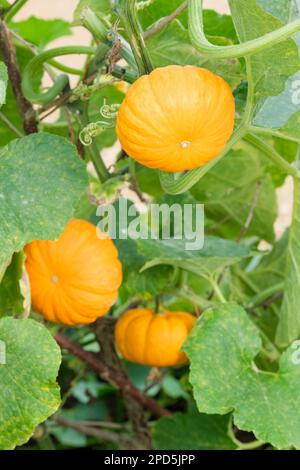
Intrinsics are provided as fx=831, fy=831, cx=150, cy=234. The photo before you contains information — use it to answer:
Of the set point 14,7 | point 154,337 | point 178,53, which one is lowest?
point 154,337

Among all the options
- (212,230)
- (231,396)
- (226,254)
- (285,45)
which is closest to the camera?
(285,45)

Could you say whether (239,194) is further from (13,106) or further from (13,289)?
(13,289)

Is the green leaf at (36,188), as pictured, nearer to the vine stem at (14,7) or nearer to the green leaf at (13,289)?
the green leaf at (13,289)

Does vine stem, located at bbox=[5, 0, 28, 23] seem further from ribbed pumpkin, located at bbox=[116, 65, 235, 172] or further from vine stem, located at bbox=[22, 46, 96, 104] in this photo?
ribbed pumpkin, located at bbox=[116, 65, 235, 172]

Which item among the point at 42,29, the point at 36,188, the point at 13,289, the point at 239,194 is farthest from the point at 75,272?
the point at 42,29
